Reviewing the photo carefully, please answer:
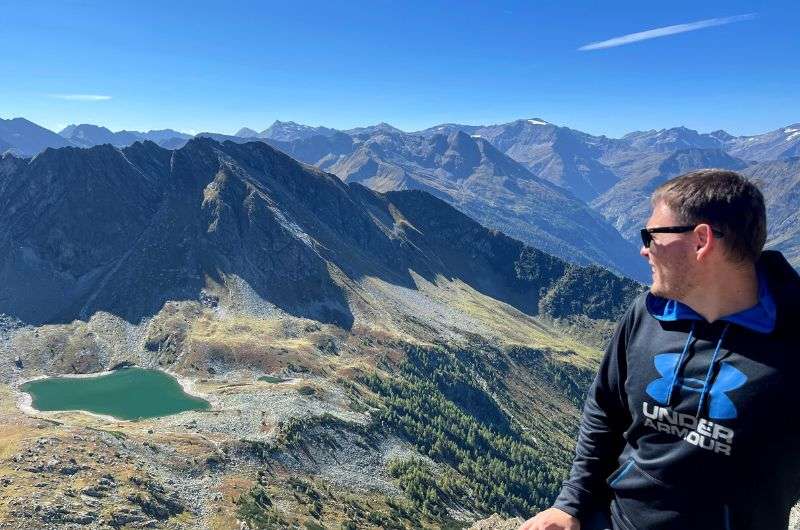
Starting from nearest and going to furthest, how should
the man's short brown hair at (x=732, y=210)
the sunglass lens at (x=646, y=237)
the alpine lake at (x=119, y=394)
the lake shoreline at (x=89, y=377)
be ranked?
1. the man's short brown hair at (x=732, y=210)
2. the sunglass lens at (x=646, y=237)
3. the lake shoreline at (x=89, y=377)
4. the alpine lake at (x=119, y=394)

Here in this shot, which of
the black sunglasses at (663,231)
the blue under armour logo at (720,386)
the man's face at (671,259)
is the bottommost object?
the blue under armour logo at (720,386)

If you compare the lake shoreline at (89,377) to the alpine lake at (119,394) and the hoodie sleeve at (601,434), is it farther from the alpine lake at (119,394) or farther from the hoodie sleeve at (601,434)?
the hoodie sleeve at (601,434)

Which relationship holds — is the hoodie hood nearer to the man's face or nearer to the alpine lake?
the man's face

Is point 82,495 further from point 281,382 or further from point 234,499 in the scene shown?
point 281,382

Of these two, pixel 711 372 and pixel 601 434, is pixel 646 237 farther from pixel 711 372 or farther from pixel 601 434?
pixel 601 434

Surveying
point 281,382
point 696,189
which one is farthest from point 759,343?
point 281,382

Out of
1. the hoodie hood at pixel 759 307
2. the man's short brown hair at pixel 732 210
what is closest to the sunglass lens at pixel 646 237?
the man's short brown hair at pixel 732 210
